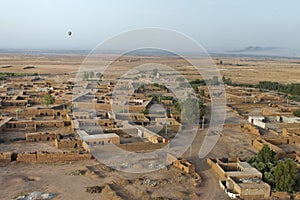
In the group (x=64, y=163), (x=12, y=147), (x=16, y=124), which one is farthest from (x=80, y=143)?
(x=16, y=124)

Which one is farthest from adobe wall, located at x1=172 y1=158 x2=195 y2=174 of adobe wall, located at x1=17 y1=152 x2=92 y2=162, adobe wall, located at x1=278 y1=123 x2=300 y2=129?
adobe wall, located at x1=278 y1=123 x2=300 y2=129

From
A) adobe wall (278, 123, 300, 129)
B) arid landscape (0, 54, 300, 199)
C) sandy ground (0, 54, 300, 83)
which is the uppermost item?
sandy ground (0, 54, 300, 83)

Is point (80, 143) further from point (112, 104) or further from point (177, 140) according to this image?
point (112, 104)

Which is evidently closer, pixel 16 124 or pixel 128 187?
pixel 128 187

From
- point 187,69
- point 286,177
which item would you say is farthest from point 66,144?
point 187,69

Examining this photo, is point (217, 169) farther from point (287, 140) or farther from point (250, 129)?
point (250, 129)

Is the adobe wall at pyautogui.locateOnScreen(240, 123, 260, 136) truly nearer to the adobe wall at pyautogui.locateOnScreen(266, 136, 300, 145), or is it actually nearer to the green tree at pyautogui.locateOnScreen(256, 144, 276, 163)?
the adobe wall at pyautogui.locateOnScreen(266, 136, 300, 145)

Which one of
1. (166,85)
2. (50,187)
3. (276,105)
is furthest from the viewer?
(166,85)

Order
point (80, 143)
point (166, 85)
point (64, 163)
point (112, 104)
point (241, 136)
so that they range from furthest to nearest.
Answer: point (166, 85) → point (112, 104) → point (241, 136) → point (80, 143) → point (64, 163)

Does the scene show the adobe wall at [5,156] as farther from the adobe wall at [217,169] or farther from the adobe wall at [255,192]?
the adobe wall at [255,192]
